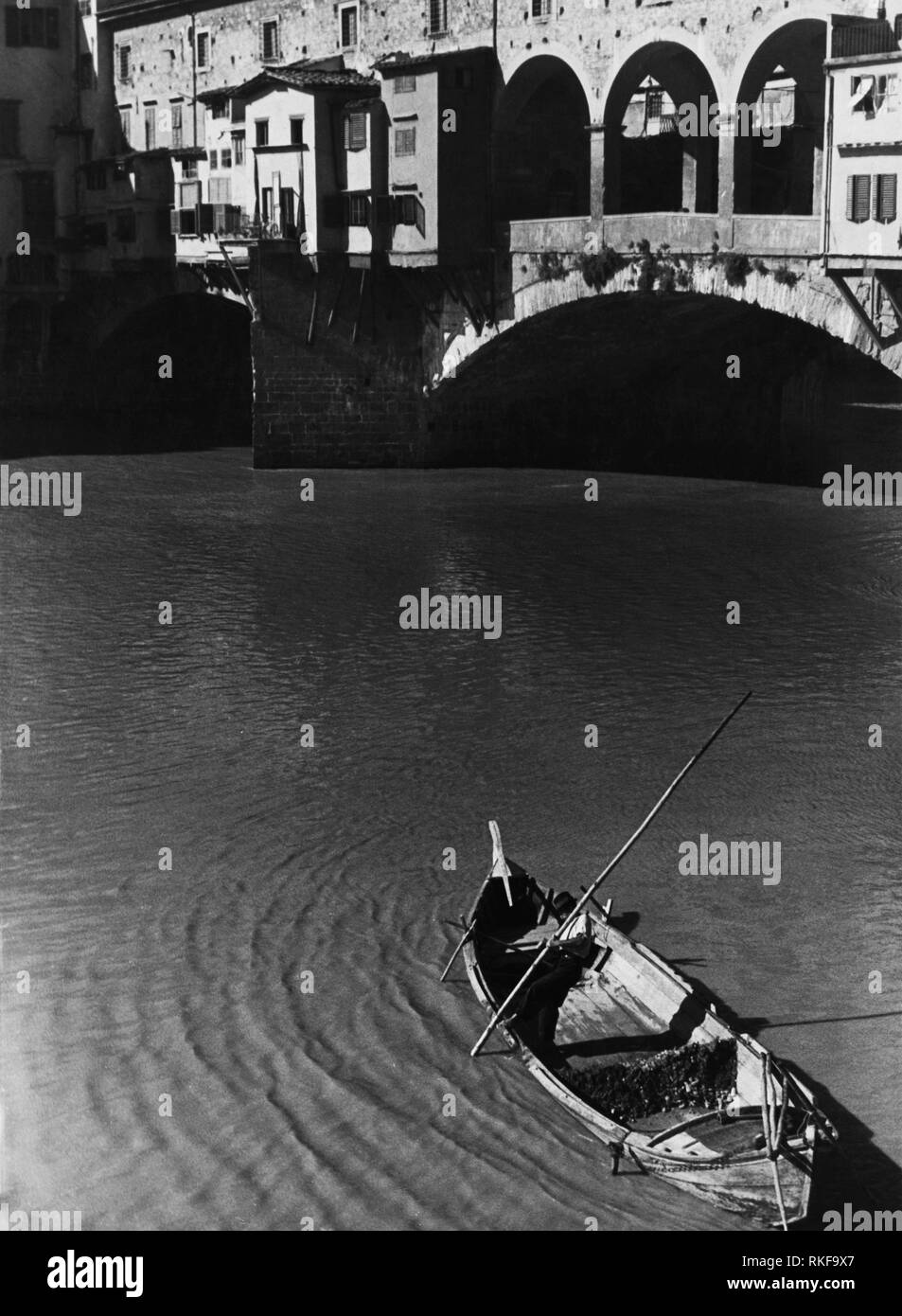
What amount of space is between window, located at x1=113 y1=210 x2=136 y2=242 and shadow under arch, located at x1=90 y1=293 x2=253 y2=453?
2.05 metres

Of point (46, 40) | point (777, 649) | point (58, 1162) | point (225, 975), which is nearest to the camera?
point (58, 1162)

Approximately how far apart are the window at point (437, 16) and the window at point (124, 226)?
1159 centimetres

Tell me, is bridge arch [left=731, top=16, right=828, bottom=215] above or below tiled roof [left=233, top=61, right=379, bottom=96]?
below

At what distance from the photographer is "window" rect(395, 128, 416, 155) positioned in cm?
3633

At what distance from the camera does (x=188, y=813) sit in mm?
18062

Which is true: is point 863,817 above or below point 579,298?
below

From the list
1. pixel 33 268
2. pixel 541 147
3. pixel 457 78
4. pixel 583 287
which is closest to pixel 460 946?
pixel 583 287

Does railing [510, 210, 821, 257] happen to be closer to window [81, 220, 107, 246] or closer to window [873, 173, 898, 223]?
window [873, 173, 898, 223]

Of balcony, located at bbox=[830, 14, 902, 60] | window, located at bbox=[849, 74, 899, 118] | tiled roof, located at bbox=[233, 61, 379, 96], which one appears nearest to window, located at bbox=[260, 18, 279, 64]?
tiled roof, located at bbox=[233, 61, 379, 96]

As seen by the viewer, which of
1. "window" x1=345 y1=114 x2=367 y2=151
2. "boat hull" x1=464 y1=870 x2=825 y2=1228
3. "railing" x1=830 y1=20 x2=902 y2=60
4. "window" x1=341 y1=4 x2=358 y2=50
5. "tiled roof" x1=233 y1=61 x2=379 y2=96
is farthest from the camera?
"window" x1=341 y1=4 x2=358 y2=50

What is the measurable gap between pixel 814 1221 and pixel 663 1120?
4.33 feet

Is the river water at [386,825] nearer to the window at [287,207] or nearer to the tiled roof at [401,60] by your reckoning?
the window at [287,207]
